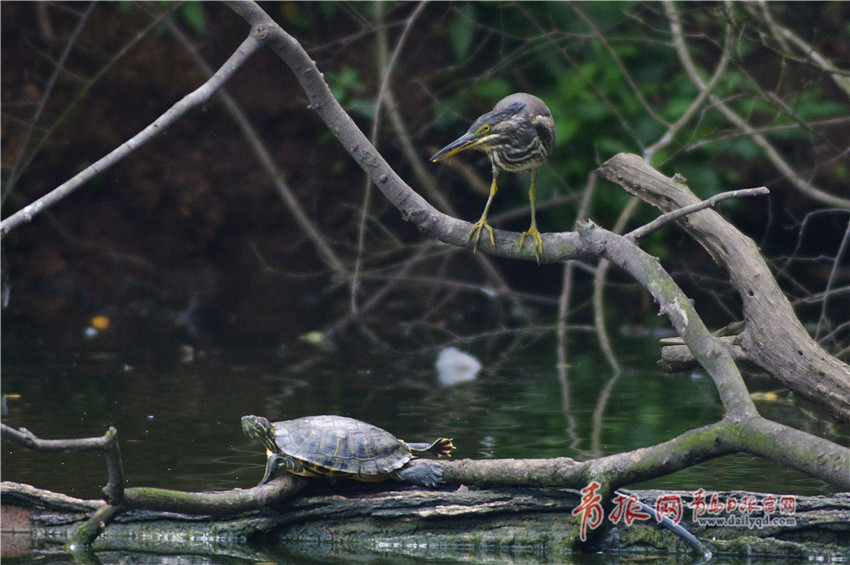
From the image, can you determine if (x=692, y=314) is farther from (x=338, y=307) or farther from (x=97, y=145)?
(x=97, y=145)

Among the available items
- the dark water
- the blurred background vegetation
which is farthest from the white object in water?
the blurred background vegetation

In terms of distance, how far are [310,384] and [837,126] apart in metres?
8.92

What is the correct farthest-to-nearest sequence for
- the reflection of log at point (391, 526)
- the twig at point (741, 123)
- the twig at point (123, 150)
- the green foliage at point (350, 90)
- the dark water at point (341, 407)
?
the green foliage at point (350, 90) < the twig at point (741, 123) < the dark water at point (341, 407) < the reflection of log at point (391, 526) < the twig at point (123, 150)

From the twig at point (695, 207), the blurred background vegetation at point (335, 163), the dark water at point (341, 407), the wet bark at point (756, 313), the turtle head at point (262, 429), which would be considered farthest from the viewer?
the blurred background vegetation at point (335, 163)

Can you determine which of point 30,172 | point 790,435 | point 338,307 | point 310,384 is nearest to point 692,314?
point 790,435

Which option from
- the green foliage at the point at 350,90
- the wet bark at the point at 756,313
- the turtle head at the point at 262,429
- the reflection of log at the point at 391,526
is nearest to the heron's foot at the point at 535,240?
the wet bark at the point at 756,313

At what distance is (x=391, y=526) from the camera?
3.74m

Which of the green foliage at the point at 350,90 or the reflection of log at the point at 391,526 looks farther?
the green foliage at the point at 350,90

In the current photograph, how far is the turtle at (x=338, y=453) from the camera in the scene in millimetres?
3818

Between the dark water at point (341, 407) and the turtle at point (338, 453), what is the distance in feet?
1.69

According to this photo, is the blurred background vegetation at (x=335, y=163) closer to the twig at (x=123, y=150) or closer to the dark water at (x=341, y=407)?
the dark water at (x=341, y=407)

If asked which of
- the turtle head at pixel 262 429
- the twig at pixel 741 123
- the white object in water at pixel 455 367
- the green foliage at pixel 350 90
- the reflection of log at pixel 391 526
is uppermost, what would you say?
the green foliage at pixel 350 90

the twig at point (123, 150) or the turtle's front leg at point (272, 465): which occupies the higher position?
the twig at point (123, 150)

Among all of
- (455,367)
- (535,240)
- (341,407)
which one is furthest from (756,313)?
(455,367)
